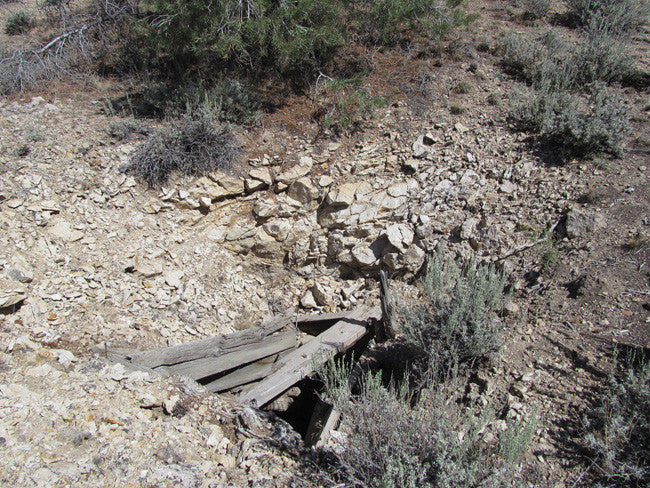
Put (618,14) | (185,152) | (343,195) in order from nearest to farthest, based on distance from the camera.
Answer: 1. (185,152)
2. (343,195)
3. (618,14)

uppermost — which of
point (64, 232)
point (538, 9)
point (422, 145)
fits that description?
point (538, 9)

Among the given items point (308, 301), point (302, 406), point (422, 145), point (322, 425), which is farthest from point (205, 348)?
point (422, 145)

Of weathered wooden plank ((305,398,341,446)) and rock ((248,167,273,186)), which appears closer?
weathered wooden plank ((305,398,341,446))

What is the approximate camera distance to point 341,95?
22.0 feet

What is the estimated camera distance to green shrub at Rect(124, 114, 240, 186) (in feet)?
17.8

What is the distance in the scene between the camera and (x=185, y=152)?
18.7ft

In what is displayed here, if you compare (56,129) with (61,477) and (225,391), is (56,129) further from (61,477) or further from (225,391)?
(61,477)

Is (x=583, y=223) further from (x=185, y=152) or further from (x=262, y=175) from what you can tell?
(x=185, y=152)

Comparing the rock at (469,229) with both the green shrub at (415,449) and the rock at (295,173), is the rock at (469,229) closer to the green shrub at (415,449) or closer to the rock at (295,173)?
the rock at (295,173)

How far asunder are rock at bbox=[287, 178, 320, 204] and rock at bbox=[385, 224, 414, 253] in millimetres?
1241

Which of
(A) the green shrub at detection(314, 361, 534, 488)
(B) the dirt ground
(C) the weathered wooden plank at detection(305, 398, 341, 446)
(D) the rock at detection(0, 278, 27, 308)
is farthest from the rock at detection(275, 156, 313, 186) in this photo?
(A) the green shrub at detection(314, 361, 534, 488)

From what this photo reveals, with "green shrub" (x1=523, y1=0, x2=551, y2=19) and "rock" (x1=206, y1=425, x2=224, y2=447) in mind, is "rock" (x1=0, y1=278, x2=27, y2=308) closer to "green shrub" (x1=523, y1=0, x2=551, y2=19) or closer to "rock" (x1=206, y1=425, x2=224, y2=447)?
"rock" (x1=206, y1=425, x2=224, y2=447)

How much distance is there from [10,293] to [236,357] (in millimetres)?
2295

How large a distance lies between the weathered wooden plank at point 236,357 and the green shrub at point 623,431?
3.26m
